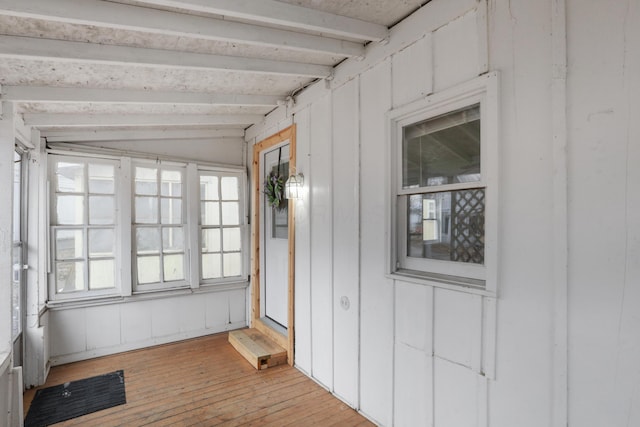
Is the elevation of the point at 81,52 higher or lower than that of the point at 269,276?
higher

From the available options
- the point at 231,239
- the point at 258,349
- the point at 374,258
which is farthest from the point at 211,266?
the point at 374,258

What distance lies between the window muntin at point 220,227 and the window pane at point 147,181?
21.9 inches

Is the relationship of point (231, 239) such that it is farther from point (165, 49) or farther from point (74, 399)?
point (165, 49)

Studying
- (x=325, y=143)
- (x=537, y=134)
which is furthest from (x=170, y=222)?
(x=537, y=134)

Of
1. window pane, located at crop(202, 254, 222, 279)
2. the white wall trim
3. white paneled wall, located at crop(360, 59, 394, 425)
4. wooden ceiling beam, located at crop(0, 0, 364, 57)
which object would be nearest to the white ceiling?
wooden ceiling beam, located at crop(0, 0, 364, 57)

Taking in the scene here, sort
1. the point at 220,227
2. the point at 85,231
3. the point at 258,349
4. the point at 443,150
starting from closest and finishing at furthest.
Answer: the point at 443,150, the point at 258,349, the point at 85,231, the point at 220,227

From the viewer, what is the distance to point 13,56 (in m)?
2.05

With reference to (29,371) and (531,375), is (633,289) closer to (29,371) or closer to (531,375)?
(531,375)

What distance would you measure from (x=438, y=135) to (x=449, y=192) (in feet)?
1.28

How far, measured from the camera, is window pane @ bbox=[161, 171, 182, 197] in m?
4.34

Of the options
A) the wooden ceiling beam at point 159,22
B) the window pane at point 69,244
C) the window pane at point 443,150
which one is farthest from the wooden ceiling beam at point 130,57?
the window pane at point 69,244

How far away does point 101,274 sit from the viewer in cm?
396

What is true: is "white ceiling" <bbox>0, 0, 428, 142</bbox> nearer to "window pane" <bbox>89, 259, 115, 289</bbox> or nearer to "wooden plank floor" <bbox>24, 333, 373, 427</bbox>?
"window pane" <bbox>89, 259, 115, 289</bbox>

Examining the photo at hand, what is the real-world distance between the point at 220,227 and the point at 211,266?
0.54 metres
